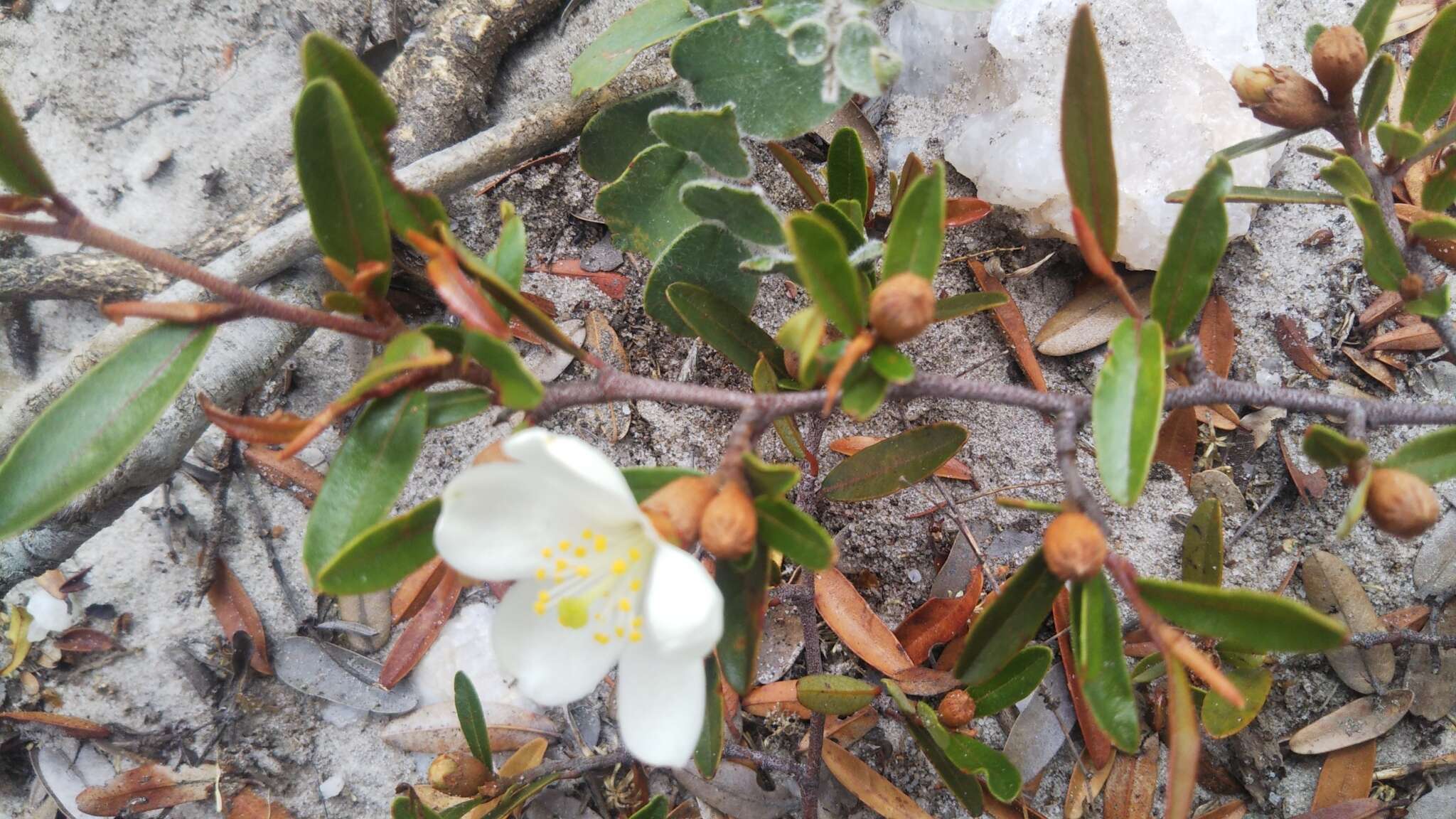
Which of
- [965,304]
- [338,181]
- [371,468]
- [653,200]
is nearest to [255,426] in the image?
[371,468]

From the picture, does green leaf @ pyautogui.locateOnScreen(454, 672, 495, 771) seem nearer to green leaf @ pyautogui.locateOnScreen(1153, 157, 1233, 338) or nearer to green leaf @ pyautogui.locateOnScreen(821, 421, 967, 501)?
green leaf @ pyautogui.locateOnScreen(821, 421, 967, 501)

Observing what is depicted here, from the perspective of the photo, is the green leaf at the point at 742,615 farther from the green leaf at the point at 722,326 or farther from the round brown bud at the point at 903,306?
the green leaf at the point at 722,326

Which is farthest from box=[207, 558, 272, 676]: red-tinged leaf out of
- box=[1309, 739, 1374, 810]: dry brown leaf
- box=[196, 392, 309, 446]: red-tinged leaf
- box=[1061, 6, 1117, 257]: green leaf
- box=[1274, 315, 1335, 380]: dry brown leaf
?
box=[1274, 315, 1335, 380]: dry brown leaf

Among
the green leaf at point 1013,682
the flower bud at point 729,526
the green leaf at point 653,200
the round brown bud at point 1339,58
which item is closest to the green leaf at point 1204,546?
the green leaf at point 1013,682

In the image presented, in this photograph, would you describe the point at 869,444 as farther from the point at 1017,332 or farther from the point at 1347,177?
the point at 1347,177

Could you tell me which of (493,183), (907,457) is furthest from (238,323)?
(907,457)

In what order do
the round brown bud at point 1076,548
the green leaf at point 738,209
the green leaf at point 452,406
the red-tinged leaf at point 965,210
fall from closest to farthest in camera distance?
the round brown bud at point 1076,548
the green leaf at point 452,406
the green leaf at point 738,209
the red-tinged leaf at point 965,210
